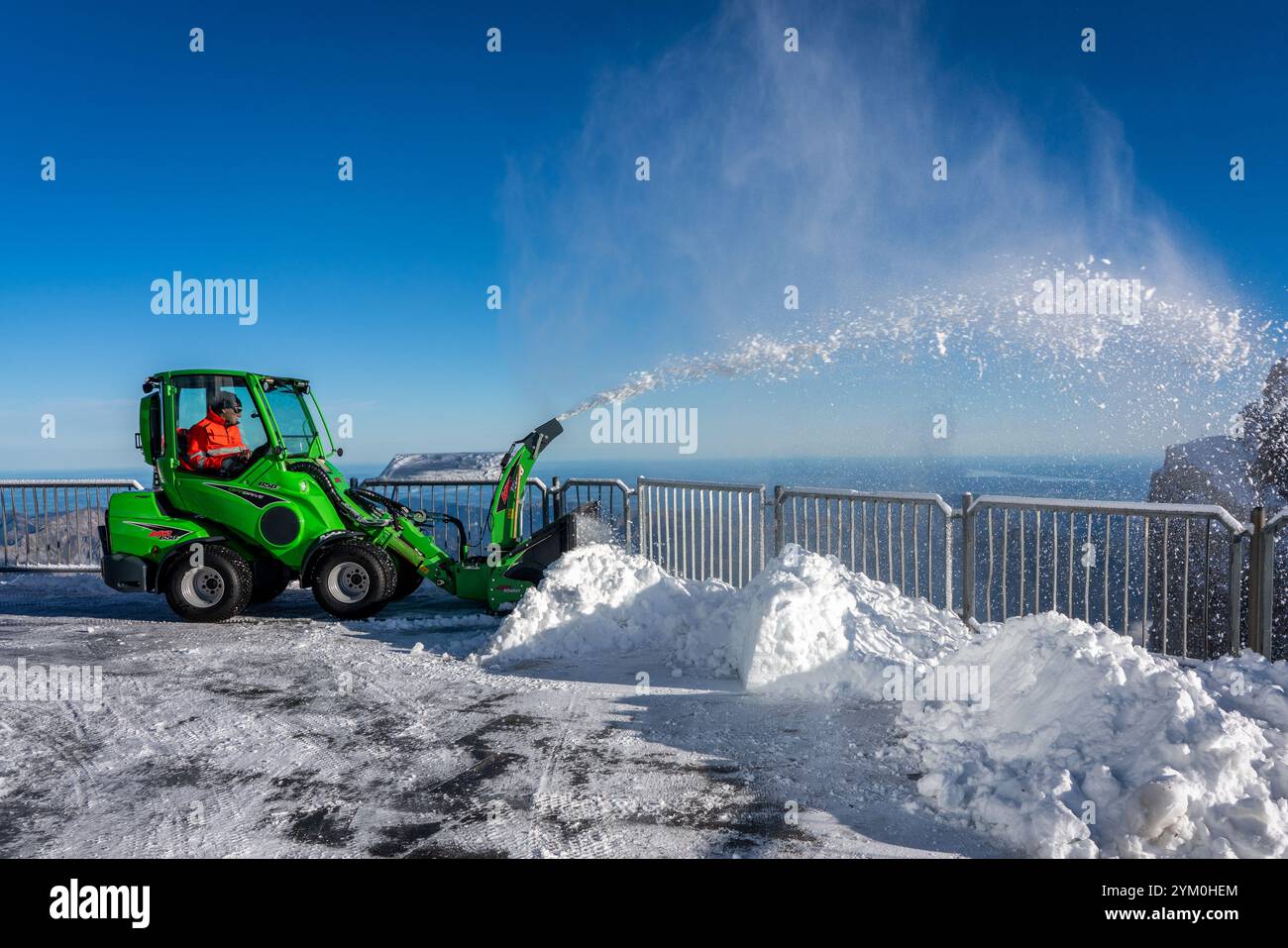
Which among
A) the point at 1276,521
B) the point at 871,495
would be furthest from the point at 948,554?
the point at 1276,521

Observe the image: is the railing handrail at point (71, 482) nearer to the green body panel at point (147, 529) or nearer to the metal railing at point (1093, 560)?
the green body panel at point (147, 529)

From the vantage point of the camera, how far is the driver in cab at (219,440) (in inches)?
352

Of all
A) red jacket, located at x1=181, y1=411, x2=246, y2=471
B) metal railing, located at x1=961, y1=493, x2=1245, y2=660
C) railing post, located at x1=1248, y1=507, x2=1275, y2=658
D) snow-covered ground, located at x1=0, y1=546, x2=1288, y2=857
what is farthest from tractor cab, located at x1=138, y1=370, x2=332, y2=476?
railing post, located at x1=1248, y1=507, x2=1275, y2=658

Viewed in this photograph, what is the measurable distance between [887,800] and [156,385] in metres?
8.95

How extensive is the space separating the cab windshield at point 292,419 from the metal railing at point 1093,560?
7.23m

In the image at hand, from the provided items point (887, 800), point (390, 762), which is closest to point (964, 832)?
point (887, 800)

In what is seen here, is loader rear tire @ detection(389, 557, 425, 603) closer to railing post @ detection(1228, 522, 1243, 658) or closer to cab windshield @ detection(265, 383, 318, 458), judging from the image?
cab windshield @ detection(265, 383, 318, 458)

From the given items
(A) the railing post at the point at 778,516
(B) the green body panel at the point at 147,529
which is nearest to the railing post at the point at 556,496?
(A) the railing post at the point at 778,516

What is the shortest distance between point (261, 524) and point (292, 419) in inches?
52.7

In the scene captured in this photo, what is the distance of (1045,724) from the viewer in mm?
4469

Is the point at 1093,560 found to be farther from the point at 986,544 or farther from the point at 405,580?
the point at 405,580

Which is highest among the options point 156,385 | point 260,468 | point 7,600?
point 156,385

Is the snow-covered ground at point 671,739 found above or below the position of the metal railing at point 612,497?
below
